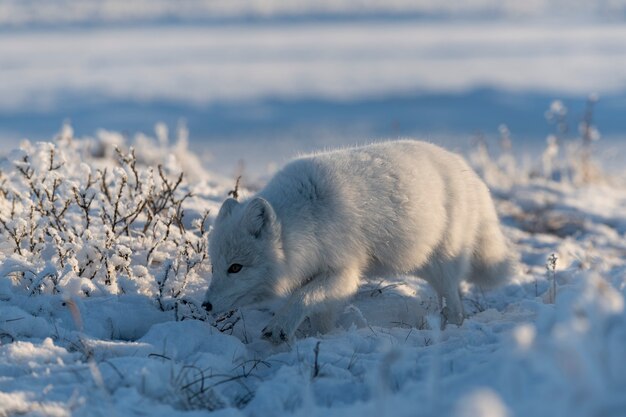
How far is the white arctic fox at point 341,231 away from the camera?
4.41 metres

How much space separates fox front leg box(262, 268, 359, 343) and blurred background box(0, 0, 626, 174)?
486cm

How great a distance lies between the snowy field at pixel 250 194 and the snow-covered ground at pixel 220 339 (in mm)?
14

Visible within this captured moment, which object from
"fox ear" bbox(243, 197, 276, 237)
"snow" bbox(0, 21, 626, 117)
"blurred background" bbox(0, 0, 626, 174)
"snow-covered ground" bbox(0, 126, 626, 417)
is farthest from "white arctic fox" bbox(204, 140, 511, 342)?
"snow" bbox(0, 21, 626, 117)

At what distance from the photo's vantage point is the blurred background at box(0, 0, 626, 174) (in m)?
16.1

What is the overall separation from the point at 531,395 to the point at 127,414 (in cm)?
154

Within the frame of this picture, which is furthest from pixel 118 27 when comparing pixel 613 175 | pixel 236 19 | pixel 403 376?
pixel 403 376

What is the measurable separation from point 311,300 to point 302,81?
54.8ft

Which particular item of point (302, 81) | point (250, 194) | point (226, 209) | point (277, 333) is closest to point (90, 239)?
point (226, 209)

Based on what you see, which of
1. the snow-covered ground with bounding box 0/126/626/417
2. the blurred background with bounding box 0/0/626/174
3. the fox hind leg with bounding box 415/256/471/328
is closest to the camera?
the snow-covered ground with bounding box 0/126/626/417

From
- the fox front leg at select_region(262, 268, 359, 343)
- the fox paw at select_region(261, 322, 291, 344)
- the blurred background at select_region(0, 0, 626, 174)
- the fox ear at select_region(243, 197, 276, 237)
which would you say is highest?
the blurred background at select_region(0, 0, 626, 174)

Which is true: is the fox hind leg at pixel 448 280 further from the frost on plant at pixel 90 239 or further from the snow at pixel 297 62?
the snow at pixel 297 62

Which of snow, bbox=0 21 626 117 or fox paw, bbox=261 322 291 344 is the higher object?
snow, bbox=0 21 626 117

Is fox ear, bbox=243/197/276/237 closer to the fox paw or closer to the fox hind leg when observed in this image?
the fox paw

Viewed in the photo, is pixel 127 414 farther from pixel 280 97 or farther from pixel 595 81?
pixel 595 81
